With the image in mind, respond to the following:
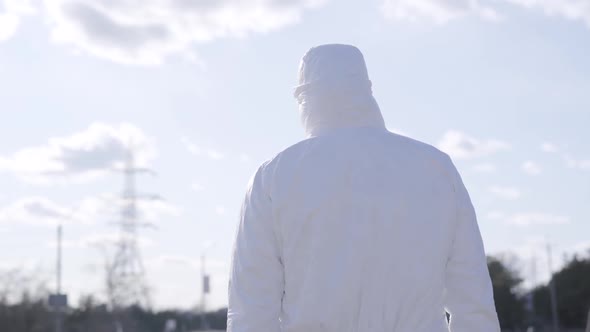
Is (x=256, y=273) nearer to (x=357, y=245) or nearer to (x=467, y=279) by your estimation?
(x=357, y=245)

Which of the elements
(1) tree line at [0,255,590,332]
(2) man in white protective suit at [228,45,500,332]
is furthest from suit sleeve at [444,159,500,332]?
(1) tree line at [0,255,590,332]

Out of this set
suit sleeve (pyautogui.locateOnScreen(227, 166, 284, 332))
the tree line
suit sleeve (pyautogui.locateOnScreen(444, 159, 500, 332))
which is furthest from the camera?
the tree line

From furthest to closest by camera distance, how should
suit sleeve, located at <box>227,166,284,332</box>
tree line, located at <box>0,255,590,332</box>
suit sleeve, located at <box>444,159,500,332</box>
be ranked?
A: tree line, located at <box>0,255,590,332</box> < suit sleeve, located at <box>444,159,500,332</box> < suit sleeve, located at <box>227,166,284,332</box>

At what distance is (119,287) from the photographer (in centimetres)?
6297

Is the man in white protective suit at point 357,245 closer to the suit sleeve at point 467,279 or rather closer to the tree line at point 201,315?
the suit sleeve at point 467,279

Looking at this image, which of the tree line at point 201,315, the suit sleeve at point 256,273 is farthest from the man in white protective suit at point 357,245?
the tree line at point 201,315

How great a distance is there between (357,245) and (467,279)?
0.38m

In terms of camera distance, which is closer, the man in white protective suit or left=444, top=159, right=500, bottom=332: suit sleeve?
the man in white protective suit

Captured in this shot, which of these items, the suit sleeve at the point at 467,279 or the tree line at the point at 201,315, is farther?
the tree line at the point at 201,315

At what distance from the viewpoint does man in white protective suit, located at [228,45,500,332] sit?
130 inches

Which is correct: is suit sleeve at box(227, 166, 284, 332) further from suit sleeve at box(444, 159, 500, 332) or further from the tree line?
the tree line

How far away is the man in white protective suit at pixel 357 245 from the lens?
3.30m

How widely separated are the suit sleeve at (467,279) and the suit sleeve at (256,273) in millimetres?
530

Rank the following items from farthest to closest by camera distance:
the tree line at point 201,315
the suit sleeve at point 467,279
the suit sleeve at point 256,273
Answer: the tree line at point 201,315, the suit sleeve at point 467,279, the suit sleeve at point 256,273
